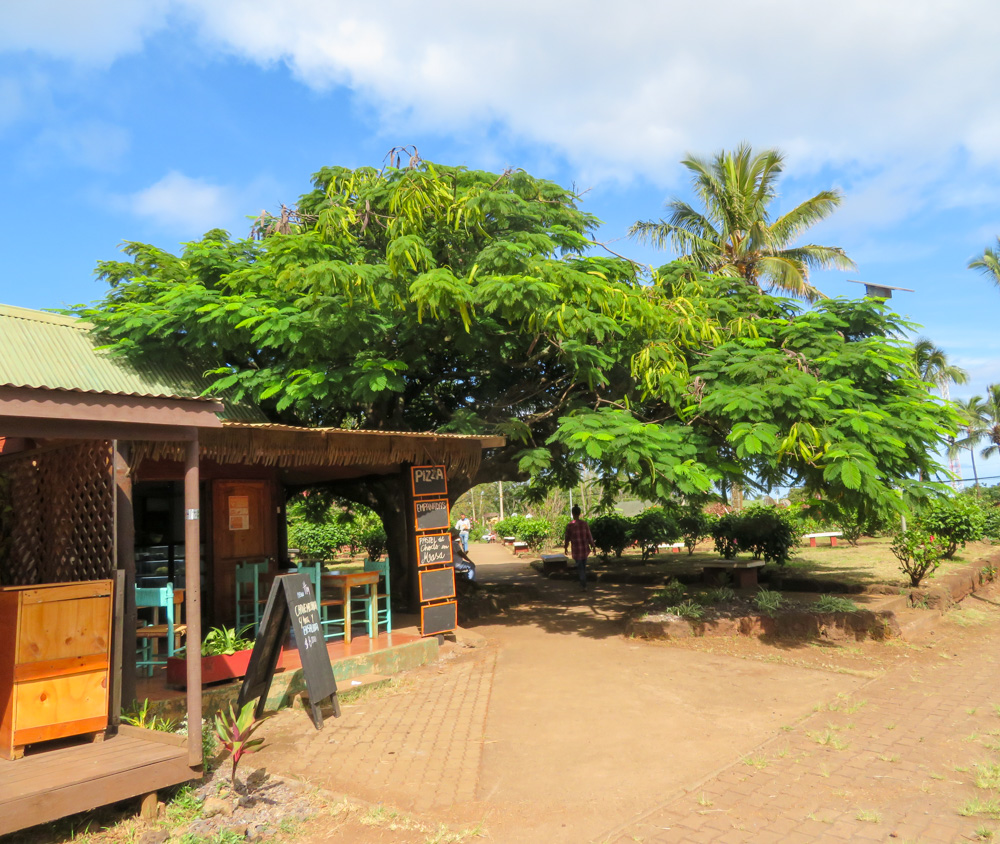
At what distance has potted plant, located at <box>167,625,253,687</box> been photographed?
6430 millimetres

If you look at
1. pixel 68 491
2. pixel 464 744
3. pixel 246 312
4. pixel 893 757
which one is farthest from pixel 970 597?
pixel 68 491

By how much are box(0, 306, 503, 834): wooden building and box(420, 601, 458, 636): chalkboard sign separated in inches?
70.5

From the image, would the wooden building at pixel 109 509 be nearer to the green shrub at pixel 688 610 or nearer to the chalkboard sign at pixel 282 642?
the chalkboard sign at pixel 282 642

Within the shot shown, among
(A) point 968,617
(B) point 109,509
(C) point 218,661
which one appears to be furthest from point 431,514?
(A) point 968,617

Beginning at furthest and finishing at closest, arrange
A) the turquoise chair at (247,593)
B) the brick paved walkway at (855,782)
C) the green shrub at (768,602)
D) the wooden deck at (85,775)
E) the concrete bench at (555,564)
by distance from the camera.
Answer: the concrete bench at (555,564), the green shrub at (768,602), the turquoise chair at (247,593), the brick paved walkway at (855,782), the wooden deck at (85,775)

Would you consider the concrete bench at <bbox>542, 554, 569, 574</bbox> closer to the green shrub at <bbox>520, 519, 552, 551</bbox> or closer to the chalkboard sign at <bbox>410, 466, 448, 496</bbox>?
the green shrub at <bbox>520, 519, 552, 551</bbox>

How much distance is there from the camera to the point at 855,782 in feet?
15.6

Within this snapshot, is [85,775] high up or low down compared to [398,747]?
up

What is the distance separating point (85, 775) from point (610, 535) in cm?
1655

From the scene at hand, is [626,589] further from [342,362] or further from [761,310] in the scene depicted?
[342,362]

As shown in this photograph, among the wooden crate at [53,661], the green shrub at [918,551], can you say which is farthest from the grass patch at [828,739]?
the green shrub at [918,551]

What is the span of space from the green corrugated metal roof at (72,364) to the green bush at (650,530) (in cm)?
1170

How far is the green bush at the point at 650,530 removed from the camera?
19.1m

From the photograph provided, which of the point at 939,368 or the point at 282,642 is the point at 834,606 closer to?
the point at 282,642
